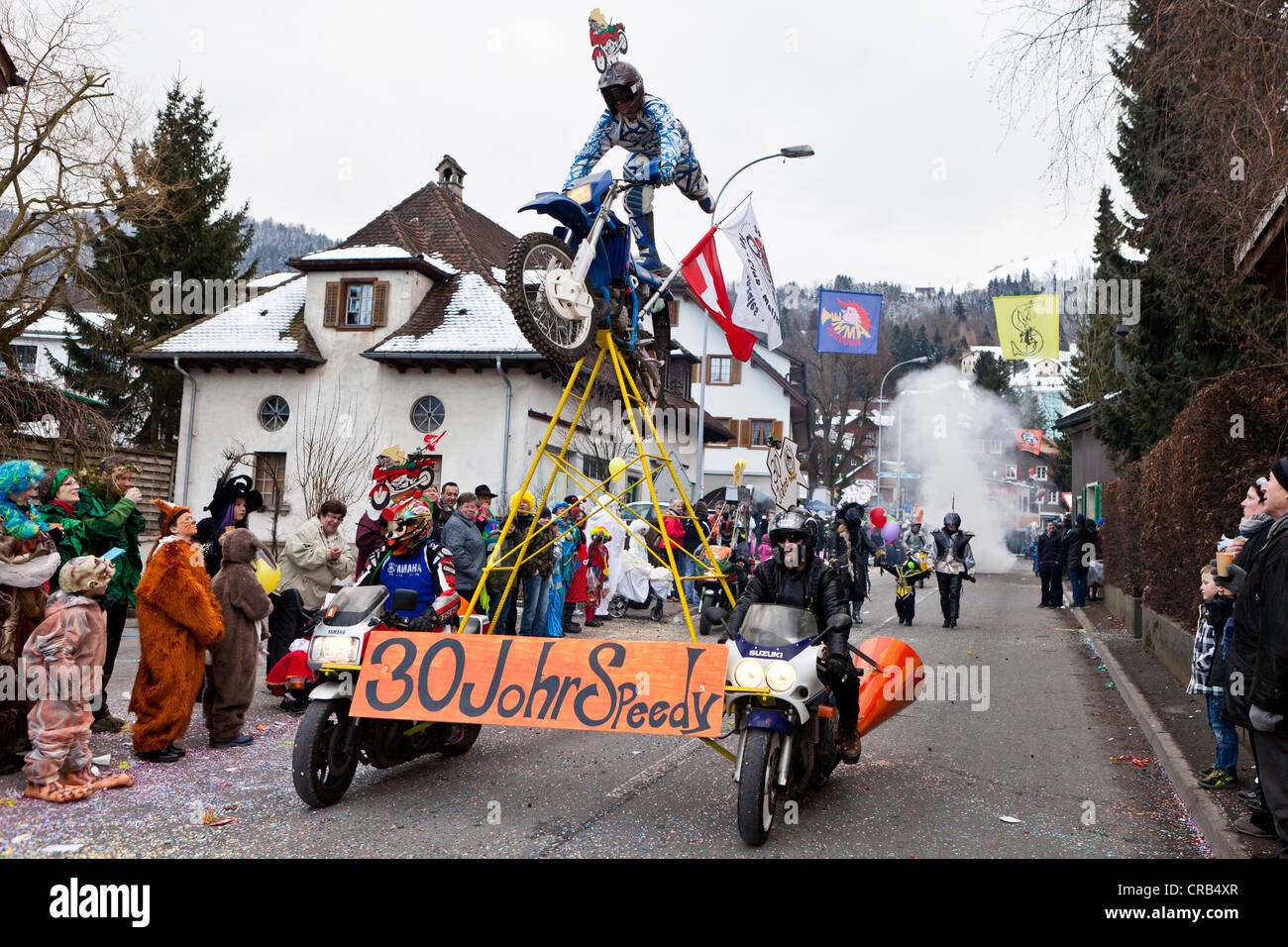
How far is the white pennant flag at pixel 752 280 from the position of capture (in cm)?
770

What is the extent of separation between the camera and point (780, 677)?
5609 millimetres

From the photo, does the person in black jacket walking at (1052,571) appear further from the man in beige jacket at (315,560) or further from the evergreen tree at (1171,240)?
the man in beige jacket at (315,560)

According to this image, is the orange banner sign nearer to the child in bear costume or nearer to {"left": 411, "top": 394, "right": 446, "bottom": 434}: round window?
the child in bear costume

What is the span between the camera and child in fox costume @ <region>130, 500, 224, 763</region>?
6934 millimetres

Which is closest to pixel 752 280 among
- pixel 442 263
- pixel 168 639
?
pixel 168 639

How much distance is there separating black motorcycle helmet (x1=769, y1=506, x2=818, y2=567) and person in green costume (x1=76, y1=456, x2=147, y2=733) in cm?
461

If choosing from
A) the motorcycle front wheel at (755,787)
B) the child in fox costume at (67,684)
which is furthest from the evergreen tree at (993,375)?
the child in fox costume at (67,684)

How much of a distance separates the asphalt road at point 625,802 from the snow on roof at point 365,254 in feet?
63.5

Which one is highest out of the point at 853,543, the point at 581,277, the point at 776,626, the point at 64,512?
the point at 581,277

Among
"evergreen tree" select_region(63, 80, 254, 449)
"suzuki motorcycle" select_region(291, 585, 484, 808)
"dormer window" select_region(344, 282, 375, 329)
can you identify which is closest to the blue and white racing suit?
"suzuki motorcycle" select_region(291, 585, 484, 808)

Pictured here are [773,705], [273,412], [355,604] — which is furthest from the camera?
[273,412]

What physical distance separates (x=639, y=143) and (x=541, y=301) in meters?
1.57

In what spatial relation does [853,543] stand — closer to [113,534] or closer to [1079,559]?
[1079,559]
